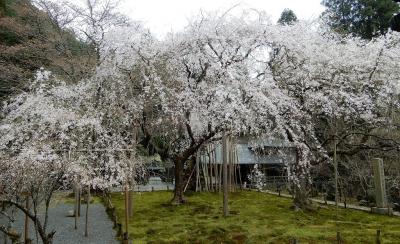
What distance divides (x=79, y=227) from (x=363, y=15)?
63.1 ft

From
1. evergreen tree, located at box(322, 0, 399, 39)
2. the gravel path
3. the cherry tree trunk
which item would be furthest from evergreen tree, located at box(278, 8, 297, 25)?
the gravel path

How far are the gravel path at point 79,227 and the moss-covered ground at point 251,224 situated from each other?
0.58 meters

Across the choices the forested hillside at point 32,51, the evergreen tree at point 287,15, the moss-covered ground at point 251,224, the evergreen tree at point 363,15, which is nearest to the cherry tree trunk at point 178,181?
the moss-covered ground at point 251,224

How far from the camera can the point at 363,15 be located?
857 inches

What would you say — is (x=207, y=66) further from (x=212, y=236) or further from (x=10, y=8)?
(x=10, y=8)

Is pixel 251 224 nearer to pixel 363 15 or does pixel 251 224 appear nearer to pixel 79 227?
pixel 79 227

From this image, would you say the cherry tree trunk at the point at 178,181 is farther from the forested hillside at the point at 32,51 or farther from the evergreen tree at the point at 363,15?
the evergreen tree at the point at 363,15

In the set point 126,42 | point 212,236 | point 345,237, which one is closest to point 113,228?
point 212,236

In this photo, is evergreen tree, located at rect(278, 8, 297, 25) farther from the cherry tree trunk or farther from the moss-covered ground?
the cherry tree trunk

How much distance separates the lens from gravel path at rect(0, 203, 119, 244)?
364 inches

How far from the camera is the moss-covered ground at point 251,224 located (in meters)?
8.88

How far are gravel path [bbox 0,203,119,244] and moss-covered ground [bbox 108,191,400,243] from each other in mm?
584

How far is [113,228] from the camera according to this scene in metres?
10.3

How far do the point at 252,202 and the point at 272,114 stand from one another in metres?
4.65
